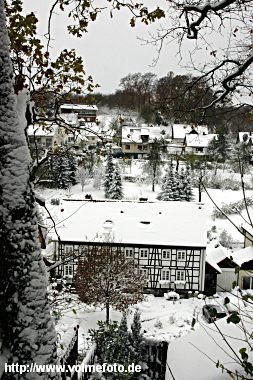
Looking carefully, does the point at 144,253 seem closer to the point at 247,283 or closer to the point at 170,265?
the point at 170,265

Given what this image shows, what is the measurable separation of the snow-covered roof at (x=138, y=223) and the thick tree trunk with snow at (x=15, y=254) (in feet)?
50.8

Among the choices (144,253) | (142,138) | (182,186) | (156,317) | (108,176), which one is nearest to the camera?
(156,317)

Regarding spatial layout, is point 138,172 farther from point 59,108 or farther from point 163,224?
point 59,108

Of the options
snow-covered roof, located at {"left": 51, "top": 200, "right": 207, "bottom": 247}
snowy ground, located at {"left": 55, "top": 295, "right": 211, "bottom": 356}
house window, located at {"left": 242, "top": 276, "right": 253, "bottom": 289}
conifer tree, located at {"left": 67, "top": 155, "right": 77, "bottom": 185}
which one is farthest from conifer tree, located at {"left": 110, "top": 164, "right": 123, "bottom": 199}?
house window, located at {"left": 242, "top": 276, "right": 253, "bottom": 289}

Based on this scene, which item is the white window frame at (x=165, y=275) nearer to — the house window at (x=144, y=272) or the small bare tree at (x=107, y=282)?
the house window at (x=144, y=272)

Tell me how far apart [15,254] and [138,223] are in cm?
1795

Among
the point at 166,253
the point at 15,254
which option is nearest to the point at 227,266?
the point at 166,253

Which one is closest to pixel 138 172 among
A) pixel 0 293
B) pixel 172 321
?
pixel 172 321

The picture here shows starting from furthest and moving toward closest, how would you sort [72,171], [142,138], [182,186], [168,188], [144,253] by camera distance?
[142,138] < [72,171] < [182,186] < [168,188] < [144,253]

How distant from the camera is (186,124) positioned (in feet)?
17.1

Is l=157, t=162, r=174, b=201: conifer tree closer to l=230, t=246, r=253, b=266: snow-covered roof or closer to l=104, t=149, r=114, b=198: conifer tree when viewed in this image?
l=104, t=149, r=114, b=198: conifer tree

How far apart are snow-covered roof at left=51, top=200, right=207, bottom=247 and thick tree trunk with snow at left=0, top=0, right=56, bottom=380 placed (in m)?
15.5

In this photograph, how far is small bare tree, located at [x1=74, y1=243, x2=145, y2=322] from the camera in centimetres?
1556

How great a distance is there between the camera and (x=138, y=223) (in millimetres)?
20562
